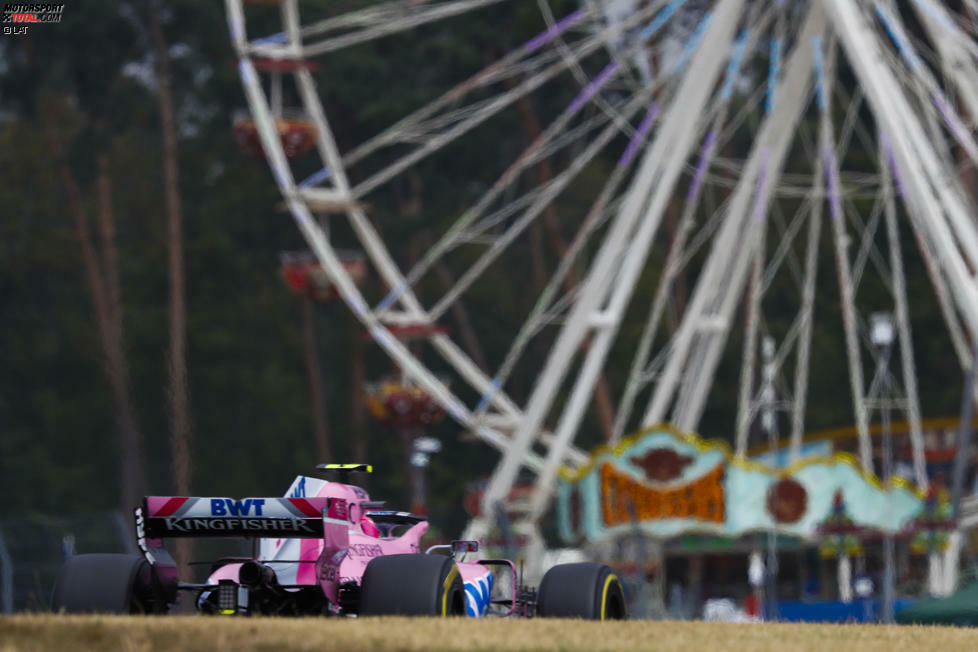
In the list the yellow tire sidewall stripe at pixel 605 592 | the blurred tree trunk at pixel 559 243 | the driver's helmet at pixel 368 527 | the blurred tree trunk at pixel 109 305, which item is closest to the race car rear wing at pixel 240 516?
the driver's helmet at pixel 368 527

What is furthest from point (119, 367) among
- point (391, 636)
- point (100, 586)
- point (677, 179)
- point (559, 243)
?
point (391, 636)

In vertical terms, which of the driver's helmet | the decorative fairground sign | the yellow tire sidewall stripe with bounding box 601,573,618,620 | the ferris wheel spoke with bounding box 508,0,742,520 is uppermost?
the ferris wheel spoke with bounding box 508,0,742,520

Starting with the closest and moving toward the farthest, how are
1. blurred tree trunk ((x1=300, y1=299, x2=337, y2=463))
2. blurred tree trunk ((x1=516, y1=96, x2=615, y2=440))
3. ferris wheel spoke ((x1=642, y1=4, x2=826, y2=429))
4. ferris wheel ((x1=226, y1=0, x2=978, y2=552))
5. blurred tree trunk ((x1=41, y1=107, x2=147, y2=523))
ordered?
ferris wheel ((x1=226, y1=0, x2=978, y2=552)), ferris wheel spoke ((x1=642, y1=4, x2=826, y2=429)), blurred tree trunk ((x1=41, y1=107, x2=147, y2=523)), blurred tree trunk ((x1=300, y1=299, x2=337, y2=463)), blurred tree trunk ((x1=516, y1=96, x2=615, y2=440))

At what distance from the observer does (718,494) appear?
37531 millimetres

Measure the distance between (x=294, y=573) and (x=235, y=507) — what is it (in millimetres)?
789

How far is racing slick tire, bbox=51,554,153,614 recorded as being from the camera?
507 inches

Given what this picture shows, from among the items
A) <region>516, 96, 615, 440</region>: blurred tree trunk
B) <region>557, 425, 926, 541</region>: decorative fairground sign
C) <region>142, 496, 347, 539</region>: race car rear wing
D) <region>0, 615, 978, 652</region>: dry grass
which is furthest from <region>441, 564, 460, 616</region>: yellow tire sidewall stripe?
<region>516, 96, 615, 440</region>: blurred tree trunk

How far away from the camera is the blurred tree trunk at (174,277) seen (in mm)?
60906

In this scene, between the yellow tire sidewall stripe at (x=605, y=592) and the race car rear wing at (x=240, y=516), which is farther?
the yellow tire sidewall stripe at (x=605, y=592)

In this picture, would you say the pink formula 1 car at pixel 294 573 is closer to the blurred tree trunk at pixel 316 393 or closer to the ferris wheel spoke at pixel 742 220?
the ferris wheel spoke at pixel 742 220

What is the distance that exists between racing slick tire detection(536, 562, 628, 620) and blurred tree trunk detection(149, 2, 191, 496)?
4671cm

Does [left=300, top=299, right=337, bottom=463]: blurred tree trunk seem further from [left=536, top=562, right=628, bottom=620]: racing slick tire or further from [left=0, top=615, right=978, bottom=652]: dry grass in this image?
[left=0, top=615, right=978, bottom=652]: dry grass

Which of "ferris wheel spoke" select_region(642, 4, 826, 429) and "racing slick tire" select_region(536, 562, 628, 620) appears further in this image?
"ferris wheel spoke" select_region(642, 4, 826, 429)

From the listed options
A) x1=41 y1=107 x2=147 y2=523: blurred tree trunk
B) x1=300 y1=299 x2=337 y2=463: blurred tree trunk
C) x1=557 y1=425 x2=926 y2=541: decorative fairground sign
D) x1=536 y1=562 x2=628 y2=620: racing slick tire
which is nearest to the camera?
x1=536 y1=562 x2=628 y2=620: racing slick tire
